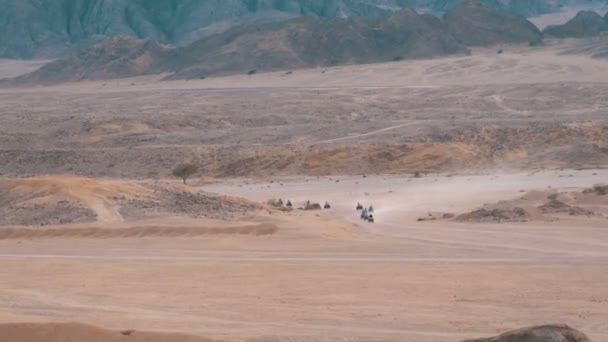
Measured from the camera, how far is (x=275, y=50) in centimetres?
15638

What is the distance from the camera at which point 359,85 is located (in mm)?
120812

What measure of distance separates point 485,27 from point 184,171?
12012 cm

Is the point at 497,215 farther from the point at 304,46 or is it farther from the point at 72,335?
the point at 304,46

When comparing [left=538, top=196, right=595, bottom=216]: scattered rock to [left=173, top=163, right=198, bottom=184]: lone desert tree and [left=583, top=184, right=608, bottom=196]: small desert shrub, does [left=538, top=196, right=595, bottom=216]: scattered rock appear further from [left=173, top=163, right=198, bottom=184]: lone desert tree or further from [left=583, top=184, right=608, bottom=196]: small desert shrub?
[left=173, top=163, right=198, bottom=184]: lone desert tree

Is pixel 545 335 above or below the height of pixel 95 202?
above

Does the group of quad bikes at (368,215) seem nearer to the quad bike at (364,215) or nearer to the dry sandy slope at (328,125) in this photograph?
the quad bike at (364,215)

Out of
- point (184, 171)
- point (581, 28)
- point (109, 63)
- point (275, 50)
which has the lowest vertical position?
point (184, 171)

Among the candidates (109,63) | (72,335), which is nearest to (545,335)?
(72,335)

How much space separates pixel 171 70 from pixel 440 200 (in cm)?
11961

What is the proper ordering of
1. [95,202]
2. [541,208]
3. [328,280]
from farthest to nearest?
[541,208] → [95,202] → [328,280]

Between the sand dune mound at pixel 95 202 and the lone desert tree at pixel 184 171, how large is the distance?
23823 mm

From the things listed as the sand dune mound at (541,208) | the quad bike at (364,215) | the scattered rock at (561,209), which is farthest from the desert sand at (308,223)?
the quad bike at (364,215)

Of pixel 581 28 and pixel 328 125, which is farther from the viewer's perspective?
pixel 581 28

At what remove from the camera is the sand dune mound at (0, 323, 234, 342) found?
1361 centimetres
